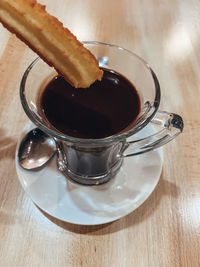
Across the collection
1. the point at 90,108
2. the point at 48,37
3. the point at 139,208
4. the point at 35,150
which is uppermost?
the point at 48,37

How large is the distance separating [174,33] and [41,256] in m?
1.02

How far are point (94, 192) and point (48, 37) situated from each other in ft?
1.20

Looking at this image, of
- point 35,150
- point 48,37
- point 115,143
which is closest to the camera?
point 48,37

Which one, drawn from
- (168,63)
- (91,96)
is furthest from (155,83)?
(168,63)

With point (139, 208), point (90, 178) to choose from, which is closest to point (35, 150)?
point (90, 178)

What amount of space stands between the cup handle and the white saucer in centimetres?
4

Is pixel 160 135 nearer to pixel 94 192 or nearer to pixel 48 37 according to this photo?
pixel 94 192

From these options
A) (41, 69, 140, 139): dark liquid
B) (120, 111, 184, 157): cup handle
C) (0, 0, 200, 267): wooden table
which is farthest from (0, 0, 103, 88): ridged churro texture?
(0, 0, 200, 267): wooden table

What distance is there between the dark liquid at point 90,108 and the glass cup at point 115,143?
0.07 feet

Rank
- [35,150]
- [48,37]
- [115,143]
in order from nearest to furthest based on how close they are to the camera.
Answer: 1. [48,37]
2. [115,143]
3. [35,150]

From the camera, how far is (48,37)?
474 mm

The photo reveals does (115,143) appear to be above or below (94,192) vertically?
above

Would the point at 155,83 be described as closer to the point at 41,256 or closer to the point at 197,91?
the point at 197,91

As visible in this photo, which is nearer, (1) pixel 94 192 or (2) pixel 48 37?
(2) pixel 48 37
